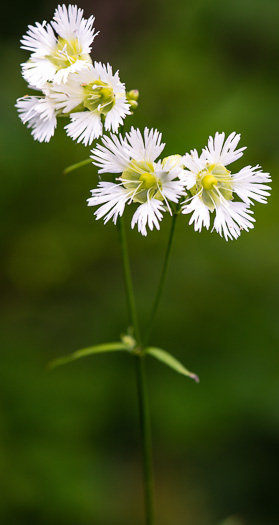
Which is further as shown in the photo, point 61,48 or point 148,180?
point 61,48

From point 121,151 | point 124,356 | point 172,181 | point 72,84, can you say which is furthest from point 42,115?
point 124,356

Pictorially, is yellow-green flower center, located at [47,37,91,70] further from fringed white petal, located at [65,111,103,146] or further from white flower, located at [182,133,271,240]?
white flower, located at [182,133,271,240]

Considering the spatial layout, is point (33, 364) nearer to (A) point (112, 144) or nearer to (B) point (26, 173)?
(B) point (26, 173)

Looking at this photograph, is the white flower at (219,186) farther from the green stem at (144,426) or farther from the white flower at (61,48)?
the green stem at (144,426)

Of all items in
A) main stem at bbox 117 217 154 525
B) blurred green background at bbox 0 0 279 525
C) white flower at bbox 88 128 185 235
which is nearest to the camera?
white flower at bbox 88 128 185 235

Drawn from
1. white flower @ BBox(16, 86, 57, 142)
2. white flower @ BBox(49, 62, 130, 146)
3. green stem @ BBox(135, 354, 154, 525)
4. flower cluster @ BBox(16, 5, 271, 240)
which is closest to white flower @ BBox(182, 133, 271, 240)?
flower cluster @ BBox(16, 5, 271, 240)

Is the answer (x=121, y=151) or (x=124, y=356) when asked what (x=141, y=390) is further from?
(x=124, y=356)

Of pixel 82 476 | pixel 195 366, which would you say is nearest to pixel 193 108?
pixel 195 366
